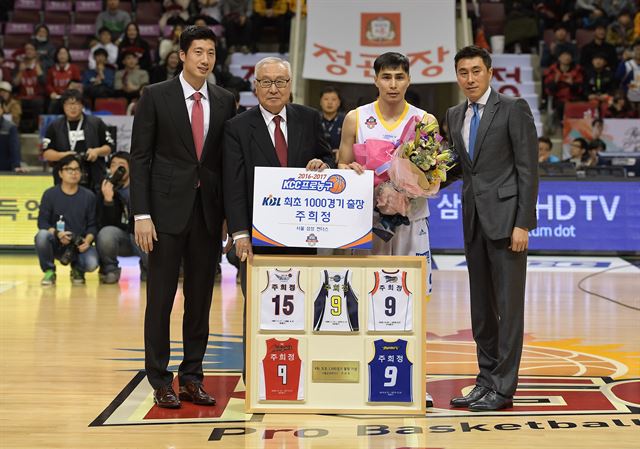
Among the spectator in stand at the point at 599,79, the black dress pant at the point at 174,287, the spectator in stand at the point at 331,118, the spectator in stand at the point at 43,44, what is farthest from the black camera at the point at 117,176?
the spectator in stand at the point at 599,79

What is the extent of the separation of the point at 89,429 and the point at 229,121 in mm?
1755

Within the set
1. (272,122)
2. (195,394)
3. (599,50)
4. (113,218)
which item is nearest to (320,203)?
(272,122)

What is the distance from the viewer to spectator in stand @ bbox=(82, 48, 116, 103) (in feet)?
55.4

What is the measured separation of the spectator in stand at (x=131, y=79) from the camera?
1684 cm

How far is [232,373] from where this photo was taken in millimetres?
6691

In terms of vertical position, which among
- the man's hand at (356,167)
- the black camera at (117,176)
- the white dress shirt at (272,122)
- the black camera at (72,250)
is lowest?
the black camera at (72,250)

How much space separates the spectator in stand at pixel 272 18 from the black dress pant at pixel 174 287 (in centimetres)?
1245

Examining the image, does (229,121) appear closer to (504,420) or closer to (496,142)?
(496,142)

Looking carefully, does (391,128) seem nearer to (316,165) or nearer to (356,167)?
(356,167)

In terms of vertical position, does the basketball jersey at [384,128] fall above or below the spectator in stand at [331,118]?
below

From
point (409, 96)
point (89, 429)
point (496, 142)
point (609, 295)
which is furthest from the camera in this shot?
point (409, 96)

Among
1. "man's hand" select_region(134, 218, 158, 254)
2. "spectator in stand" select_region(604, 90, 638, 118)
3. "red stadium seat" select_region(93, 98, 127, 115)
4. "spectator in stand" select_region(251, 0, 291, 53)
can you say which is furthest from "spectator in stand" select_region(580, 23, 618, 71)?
"man's hand" select_region(134, 218, 158, 254)

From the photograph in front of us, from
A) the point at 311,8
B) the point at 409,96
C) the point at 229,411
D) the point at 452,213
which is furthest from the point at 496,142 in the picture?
the point at 311,8

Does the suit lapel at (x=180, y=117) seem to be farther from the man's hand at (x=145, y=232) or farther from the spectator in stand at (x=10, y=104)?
the spectator in stand at (x=10, y=104)
